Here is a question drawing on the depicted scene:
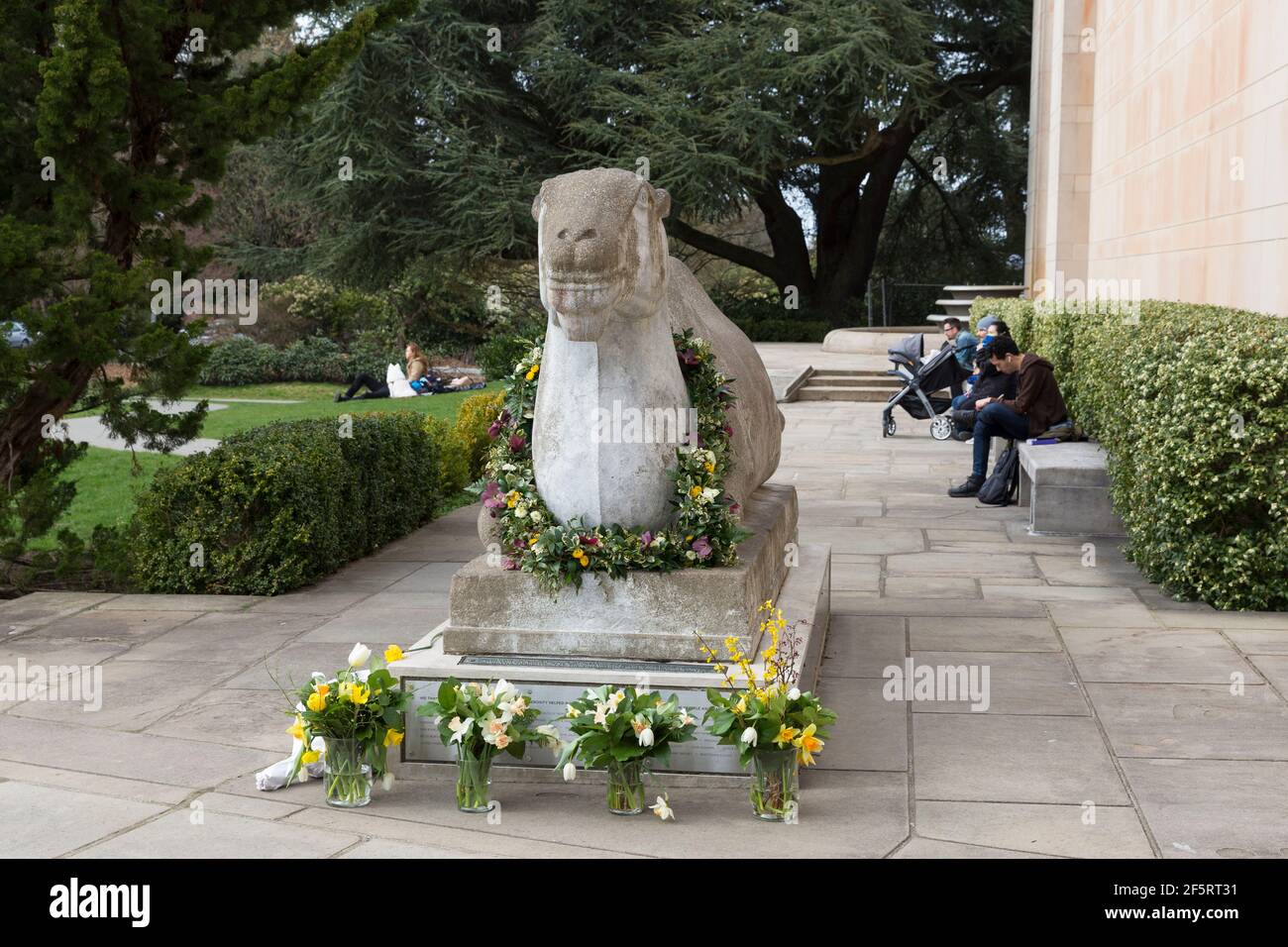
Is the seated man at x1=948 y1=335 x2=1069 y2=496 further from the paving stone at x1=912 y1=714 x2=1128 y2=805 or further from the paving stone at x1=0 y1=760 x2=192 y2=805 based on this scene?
the paving stone at x1=0 y1=760 x2=192 y2=805

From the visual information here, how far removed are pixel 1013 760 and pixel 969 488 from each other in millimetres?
7743

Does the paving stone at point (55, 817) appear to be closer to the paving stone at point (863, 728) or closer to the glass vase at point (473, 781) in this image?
the glass vase at point (473, 781)

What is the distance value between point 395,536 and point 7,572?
2854 millimetres

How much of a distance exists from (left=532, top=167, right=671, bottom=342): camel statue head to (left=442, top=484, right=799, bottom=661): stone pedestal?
3.40 feet

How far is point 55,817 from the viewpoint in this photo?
187 inches

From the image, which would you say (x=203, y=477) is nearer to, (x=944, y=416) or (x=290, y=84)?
(x=290, y=84)

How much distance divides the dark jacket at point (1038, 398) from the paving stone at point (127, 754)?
8.59 metres

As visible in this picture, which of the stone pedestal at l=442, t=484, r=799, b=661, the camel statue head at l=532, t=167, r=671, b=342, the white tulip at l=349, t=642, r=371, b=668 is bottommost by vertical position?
the white tulip at l=349, t=642, r=371, b=668

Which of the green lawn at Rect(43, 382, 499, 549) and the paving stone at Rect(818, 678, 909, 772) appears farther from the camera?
the green lawn at Rect(43, 382, 499, 549)

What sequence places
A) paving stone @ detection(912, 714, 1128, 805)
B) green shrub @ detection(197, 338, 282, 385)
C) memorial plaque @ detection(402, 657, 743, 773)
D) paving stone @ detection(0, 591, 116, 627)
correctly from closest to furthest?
1. paving stone @ detection(912, 714, 1128, 805)
2. memorial plaque @ detection(402, 657, 743, 773)
3. paving stone @ detection(0, 591, 116, 627)
4. green shrub @ detection(197, 338, 282, 385)

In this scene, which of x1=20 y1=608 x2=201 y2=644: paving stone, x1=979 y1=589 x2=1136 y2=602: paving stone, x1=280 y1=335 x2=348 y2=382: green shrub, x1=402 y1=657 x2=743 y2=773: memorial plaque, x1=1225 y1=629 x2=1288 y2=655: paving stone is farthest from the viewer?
x1=280 y1=335 x2=348 y2=382: green shrub

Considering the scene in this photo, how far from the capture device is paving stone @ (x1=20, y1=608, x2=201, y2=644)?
24.7 feet

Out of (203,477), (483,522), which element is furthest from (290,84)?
(483,522)

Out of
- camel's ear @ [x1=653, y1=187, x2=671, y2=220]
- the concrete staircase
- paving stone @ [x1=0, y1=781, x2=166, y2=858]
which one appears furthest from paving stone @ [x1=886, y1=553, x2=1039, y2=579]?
the concrete staircase
